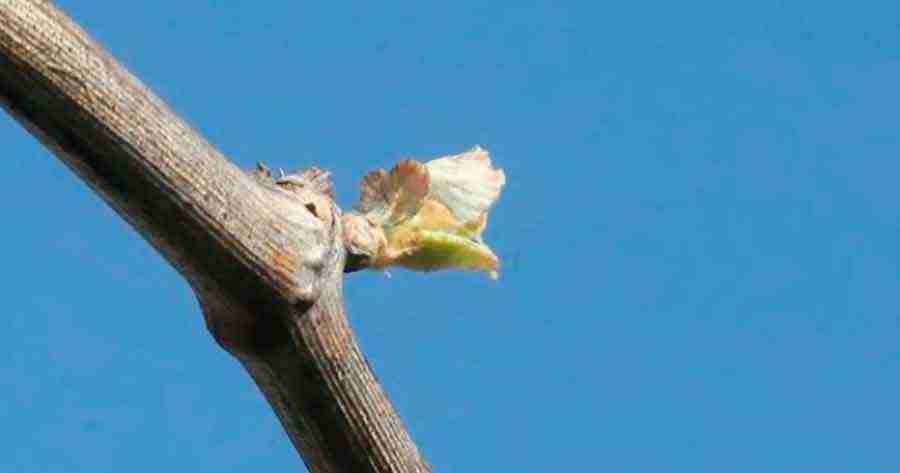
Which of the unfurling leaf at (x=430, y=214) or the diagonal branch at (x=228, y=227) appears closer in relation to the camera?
the diagonal branch at (x=228, y=227)

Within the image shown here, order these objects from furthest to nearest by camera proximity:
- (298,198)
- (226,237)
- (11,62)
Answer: (298,198), (226,237), (11,62)

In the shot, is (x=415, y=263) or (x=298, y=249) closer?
(x=298, y=249)

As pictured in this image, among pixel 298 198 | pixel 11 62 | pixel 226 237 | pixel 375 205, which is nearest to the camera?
pixel 11 62

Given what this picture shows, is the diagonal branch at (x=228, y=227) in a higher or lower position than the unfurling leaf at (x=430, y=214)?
lower

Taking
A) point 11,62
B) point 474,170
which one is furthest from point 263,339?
point 474,170

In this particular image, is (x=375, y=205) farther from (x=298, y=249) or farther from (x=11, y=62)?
(x=11, y=62)
